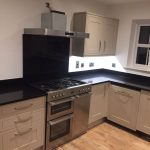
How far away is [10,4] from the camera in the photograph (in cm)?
229

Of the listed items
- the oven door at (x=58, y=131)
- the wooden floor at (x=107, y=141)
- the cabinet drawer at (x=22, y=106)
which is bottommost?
the wooden floor at (x=107, y=141)

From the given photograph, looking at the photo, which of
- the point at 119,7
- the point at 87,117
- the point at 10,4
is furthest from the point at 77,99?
the point at 119,7

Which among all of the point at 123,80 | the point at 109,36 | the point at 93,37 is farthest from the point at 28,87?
the point at 109,36

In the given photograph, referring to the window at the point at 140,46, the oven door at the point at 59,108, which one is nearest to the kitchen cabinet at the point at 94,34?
the window at the point at 140,46

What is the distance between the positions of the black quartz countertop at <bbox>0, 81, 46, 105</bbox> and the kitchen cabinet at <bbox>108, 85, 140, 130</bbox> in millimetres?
1484

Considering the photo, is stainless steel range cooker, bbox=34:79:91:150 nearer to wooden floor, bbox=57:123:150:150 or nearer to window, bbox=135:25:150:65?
wooden floor, bbox=57:123:150:150

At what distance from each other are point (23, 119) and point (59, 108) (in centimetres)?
53

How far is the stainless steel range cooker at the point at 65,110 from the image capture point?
2354mm

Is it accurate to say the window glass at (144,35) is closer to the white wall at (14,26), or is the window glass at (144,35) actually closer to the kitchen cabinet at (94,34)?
the kitchen cabinet at (94,34)

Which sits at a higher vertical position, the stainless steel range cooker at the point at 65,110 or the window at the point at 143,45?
the window at the point at 143,45

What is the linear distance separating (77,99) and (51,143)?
28.0 inches

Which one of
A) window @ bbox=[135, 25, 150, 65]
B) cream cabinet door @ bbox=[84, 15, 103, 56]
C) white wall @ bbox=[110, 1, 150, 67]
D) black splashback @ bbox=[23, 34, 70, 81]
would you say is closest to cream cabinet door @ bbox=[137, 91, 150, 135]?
window @ bbox=[135, 25, 150, 65]

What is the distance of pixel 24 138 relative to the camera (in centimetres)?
218

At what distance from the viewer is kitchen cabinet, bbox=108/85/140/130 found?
9.75ft
